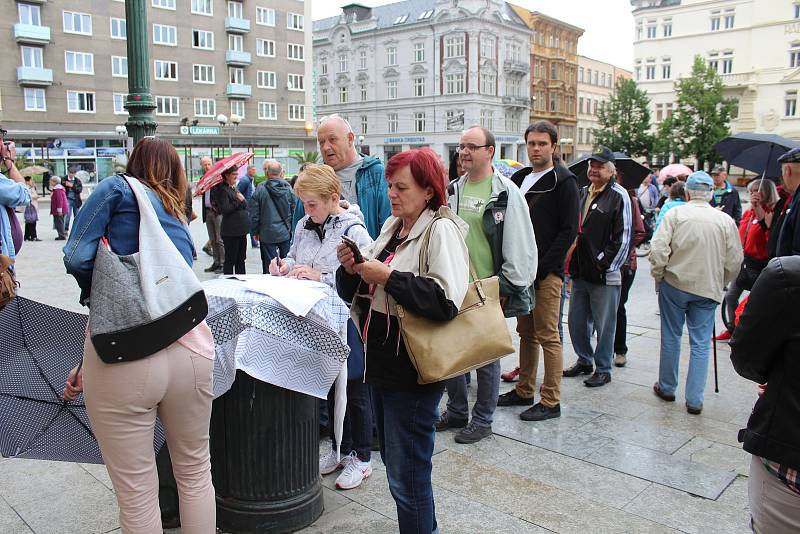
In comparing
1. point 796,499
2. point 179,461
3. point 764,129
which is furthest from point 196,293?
point 764,129

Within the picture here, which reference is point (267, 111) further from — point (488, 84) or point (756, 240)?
point (756, 240)

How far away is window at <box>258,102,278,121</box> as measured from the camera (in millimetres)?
60625

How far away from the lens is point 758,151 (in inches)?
288

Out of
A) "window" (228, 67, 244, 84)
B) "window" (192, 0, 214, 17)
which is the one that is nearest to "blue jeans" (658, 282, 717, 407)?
"window" (192, 0, 214, 17)

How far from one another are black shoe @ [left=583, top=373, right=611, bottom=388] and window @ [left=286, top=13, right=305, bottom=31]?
6129cm

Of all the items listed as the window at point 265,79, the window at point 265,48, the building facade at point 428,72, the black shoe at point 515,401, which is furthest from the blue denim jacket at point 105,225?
the building facade at point 428,72

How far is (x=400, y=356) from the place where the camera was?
2707 mm

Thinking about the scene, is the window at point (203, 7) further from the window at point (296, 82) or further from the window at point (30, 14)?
the window at point (30, 14)

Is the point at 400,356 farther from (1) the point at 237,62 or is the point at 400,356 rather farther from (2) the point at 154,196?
(1) the point at 237,62

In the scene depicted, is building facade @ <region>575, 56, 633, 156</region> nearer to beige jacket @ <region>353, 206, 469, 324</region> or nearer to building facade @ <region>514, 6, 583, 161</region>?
building facade @ <region>514, 6, 583, 161</region>

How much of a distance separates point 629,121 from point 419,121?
22.6 m

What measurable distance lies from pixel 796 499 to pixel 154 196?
2574 mm

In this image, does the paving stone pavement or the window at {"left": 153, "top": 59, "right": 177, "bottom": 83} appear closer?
the paving stone pavement

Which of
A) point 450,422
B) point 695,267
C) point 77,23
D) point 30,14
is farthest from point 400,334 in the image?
point 77,23
